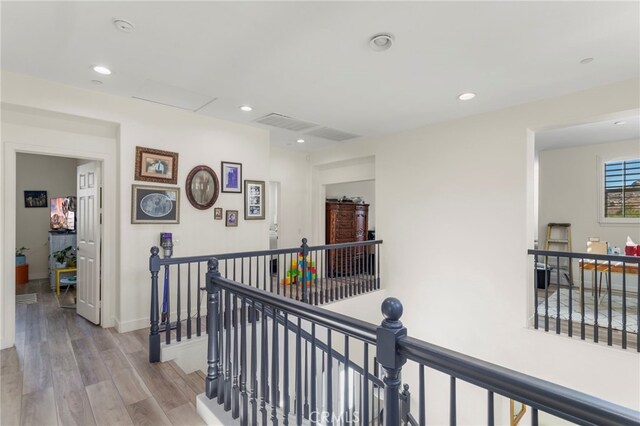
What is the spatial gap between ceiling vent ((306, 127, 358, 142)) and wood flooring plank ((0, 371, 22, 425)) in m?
4.48

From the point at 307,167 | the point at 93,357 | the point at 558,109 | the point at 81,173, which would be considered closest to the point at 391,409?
the point at 93,357

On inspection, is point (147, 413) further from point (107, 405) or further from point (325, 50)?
point (325, 50)

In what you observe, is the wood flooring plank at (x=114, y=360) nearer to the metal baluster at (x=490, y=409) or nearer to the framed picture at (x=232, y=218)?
the framed picture at (x=232, y=218)

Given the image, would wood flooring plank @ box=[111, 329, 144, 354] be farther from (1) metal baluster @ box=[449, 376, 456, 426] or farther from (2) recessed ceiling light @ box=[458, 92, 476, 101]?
(2) recessed ceiling light @ box=[458, 92, 476, 101]

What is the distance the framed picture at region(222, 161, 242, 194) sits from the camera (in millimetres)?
4715

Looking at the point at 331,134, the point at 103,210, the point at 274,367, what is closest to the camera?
the point at 274,367

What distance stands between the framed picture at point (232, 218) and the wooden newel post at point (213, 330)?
8.15 ft

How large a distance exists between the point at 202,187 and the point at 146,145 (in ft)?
2.85

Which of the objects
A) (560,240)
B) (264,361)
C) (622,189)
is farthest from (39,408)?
(622,189)

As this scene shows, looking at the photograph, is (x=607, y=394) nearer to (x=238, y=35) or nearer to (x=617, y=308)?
(x=617, y=308)

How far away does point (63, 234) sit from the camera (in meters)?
6.41

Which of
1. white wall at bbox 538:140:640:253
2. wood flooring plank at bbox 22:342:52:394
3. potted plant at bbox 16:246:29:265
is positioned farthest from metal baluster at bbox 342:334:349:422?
potted plant at bbox 16:246:29:265

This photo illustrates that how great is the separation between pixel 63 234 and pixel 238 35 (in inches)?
246

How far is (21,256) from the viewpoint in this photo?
6.39 m
